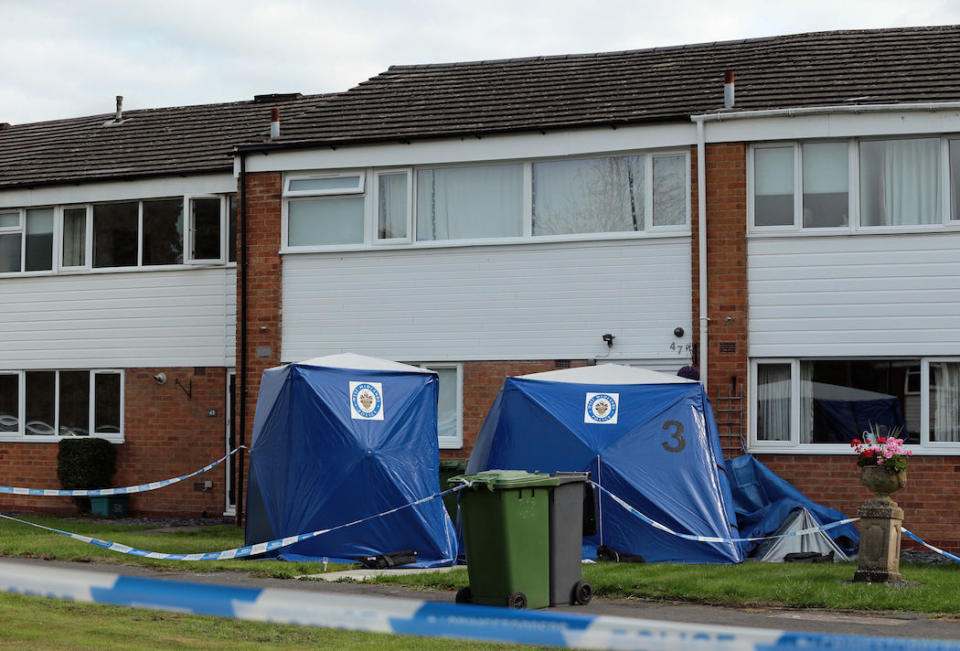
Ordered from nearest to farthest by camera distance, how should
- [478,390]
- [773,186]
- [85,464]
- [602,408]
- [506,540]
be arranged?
[506,540]
[602,408]
[773,186]
[478,390]
[85,464]

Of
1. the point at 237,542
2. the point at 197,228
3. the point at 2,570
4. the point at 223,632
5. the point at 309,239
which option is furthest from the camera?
the point at 197,228

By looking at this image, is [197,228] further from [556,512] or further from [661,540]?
[556,512]

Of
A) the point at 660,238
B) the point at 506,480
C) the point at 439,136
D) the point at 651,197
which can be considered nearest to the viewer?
the point at 506,480

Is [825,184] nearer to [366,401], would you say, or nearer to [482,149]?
[482,149]

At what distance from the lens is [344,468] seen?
44.8 feet

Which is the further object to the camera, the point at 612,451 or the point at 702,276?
the point at 702,276

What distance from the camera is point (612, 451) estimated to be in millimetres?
13883

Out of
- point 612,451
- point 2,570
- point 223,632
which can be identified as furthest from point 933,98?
point 2,570

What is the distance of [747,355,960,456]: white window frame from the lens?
15.3 metres

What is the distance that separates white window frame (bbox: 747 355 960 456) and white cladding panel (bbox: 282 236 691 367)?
3.38ft

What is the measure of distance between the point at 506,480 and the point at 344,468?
12.8ft

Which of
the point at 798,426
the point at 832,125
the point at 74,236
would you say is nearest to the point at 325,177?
the point at 74,236

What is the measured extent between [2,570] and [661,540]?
9852 millimetres

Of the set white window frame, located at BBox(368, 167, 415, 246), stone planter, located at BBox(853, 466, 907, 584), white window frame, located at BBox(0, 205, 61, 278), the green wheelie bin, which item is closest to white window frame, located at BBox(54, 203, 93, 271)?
white window frame, located at BBox(0, 205, 61, 278)
